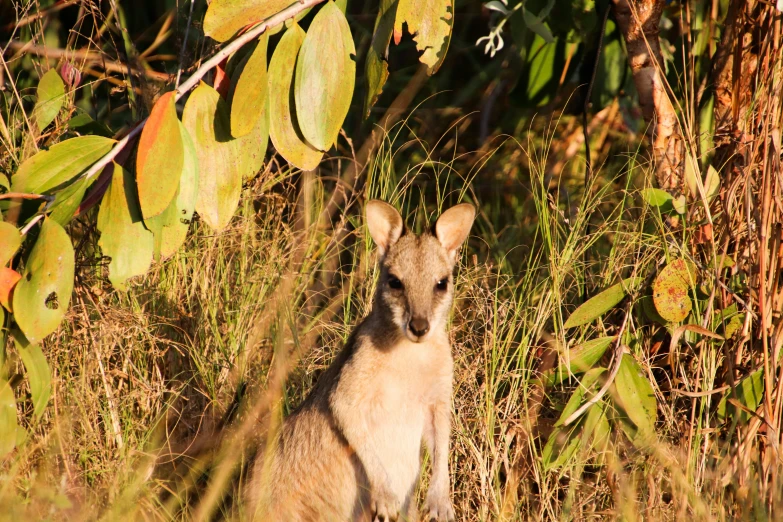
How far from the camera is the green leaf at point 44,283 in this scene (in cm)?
312

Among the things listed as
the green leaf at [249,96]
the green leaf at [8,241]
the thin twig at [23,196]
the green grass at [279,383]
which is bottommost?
the green grass at [279,383]

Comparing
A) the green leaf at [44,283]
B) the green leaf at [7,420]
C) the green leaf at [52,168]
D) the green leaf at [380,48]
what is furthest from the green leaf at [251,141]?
the green leaf at [7,420]

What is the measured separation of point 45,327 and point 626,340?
251cm

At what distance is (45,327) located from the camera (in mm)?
3146

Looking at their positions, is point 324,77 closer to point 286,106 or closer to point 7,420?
point 286,106

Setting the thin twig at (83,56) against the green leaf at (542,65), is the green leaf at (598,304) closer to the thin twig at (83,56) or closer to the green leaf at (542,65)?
the green leaf at (542,65)

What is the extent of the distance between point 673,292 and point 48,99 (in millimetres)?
3025

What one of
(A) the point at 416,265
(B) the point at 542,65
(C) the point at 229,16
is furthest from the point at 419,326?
(B) the point at 542,65

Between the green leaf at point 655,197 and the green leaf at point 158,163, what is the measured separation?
6.69 feet

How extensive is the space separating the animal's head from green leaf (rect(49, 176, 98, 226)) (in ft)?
3.75

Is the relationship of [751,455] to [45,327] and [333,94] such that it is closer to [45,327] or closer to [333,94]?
[333,94]

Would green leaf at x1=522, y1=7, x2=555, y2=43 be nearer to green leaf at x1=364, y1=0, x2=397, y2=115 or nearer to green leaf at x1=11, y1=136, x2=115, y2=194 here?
green leaf at x1=364, y1=0, x2=397, y2=115

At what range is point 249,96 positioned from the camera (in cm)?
319

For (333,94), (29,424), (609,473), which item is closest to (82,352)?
(29,424)
